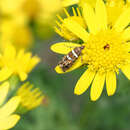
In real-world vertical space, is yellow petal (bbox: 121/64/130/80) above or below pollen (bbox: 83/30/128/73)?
below

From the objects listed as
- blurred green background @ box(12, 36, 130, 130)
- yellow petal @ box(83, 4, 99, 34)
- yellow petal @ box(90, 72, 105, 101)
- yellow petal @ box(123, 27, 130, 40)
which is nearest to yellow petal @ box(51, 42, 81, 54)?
yellow petal @ box(83, 4, 99, 34)

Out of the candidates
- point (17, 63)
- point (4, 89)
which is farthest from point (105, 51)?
point (17, 63)

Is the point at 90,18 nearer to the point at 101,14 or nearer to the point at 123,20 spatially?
the point at 101,14

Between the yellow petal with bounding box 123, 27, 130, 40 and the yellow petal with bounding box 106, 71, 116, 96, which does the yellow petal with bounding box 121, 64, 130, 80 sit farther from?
the yellow petal with bounding box 123, 27, 130, 40

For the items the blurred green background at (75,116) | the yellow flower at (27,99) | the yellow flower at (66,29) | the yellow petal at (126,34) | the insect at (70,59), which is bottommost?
the blurred green background at (75,116)

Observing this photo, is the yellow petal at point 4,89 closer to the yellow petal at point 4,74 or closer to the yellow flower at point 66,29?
the yellow petal at point 4,74

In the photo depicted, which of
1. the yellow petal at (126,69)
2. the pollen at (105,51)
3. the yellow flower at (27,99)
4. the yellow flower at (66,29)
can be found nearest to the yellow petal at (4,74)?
the yellow flower at (27,99)
